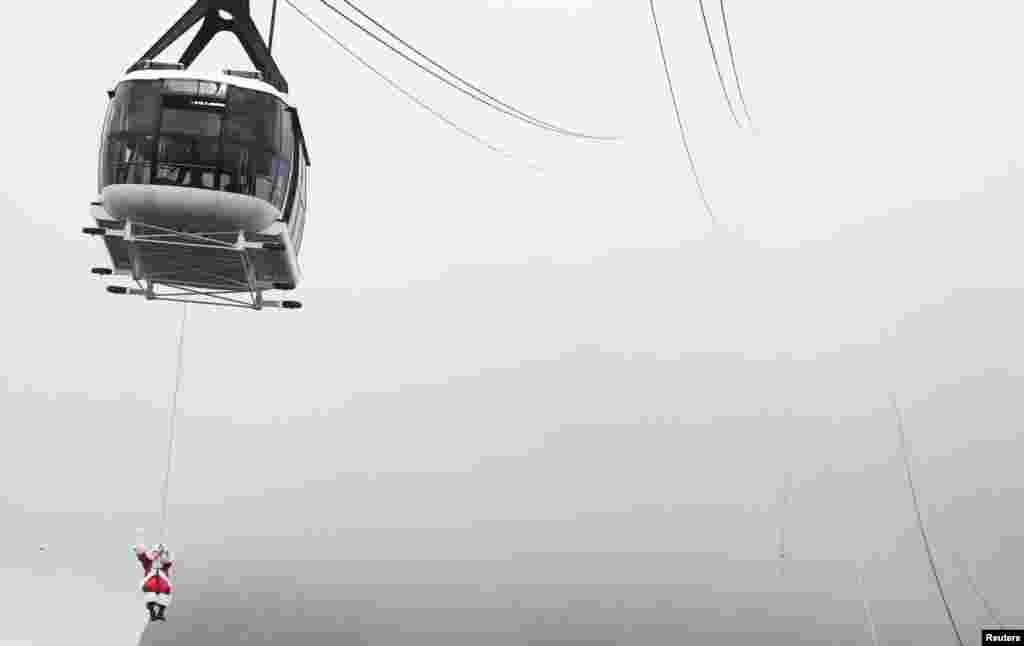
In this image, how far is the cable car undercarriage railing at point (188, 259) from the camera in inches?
827

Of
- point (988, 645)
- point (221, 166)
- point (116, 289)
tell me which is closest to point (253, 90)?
point (221, 166)

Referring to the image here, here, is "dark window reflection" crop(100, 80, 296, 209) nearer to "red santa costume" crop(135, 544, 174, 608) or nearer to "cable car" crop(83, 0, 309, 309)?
"cable car" crop(83, 0, 309, 309)

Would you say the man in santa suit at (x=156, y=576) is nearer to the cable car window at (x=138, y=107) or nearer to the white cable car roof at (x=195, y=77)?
the cable car window at (x=138, y=107)

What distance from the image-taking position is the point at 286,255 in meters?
22.2

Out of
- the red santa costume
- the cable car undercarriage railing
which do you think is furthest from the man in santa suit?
the cable car undercarriage railing

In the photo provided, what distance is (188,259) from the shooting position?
22.0 meters

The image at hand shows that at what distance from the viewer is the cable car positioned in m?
20.8

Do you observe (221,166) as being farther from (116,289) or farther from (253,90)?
(116,289)

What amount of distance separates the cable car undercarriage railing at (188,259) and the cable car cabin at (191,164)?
0.13ft

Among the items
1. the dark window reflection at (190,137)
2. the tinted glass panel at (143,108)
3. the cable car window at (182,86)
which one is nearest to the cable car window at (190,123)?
the dark window reflection at (190,137)

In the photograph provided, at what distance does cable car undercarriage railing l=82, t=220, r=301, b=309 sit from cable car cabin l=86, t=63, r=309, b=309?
0.13 ft

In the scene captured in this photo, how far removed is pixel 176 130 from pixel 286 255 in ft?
11.4

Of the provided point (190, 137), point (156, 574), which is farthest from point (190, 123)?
point (156, 574)

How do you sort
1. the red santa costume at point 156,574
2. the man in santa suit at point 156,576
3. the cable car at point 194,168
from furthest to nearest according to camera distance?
the red santa costume at point 156,574 < the man in santa suit at point 156,576 < the cable car at point 194,168
